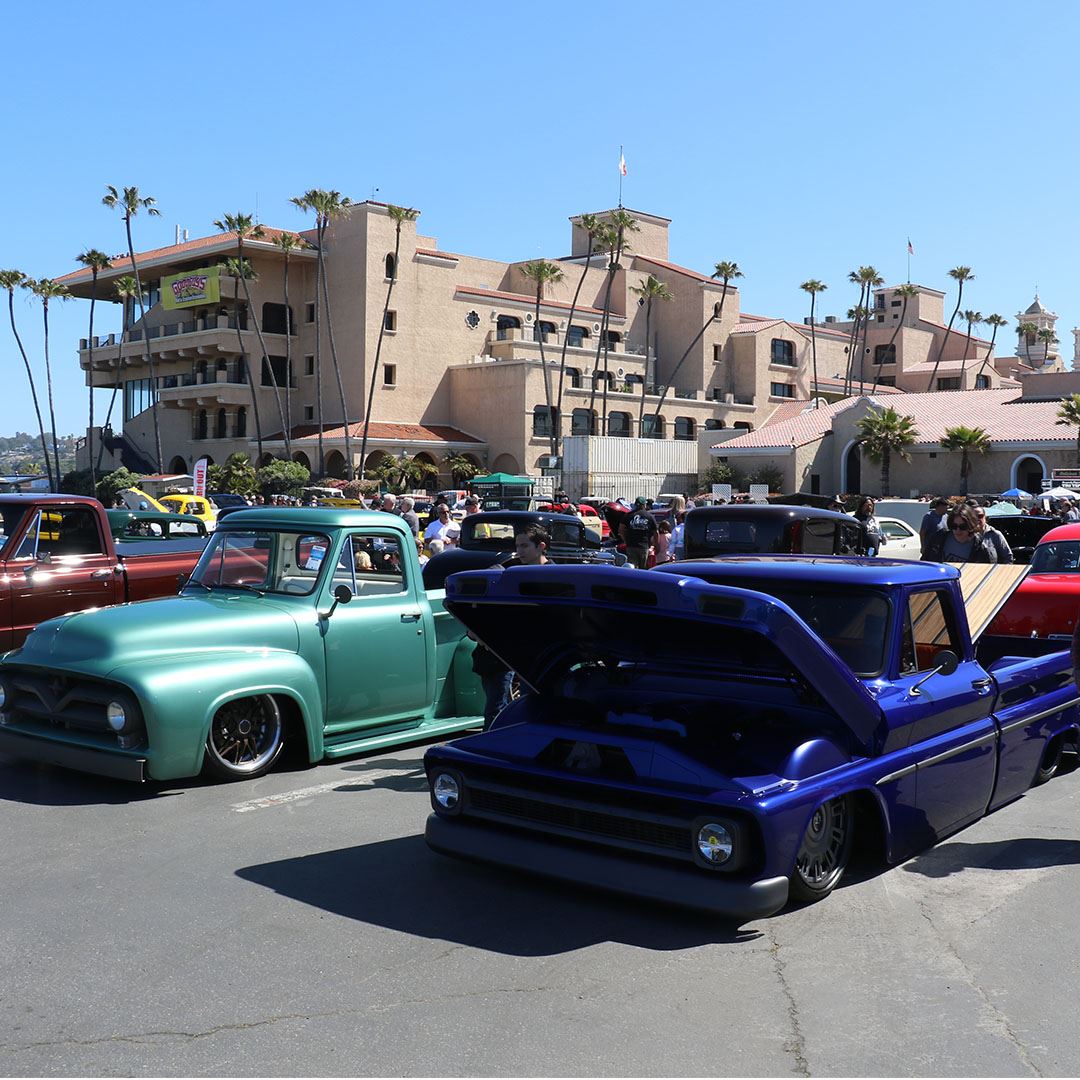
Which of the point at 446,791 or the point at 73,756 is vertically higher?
the point at 446,791

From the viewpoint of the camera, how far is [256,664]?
7.61 m

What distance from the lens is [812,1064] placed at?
12.8ft

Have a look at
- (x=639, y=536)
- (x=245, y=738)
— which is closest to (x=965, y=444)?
→ (x=639, y=536)

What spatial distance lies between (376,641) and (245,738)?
1175 mm

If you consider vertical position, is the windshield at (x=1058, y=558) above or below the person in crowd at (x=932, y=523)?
below

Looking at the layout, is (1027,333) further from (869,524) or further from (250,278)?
(869,524)

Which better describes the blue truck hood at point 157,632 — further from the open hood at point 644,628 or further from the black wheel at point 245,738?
the open hood at point 644,628

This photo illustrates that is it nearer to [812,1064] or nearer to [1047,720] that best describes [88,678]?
[812,1064]

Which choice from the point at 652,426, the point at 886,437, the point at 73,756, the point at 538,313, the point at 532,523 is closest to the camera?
the point at 73,756

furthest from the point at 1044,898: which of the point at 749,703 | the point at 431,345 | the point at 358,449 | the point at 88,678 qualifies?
the point at 431,345

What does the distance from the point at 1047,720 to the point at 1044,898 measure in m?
1.91

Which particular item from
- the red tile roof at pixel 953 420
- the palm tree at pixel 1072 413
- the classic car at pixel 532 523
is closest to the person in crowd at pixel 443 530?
the classic car at pixel 532 523

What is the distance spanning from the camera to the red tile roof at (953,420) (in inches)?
1991

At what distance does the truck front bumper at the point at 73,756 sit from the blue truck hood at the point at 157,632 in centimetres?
48
